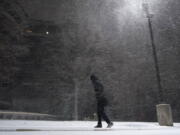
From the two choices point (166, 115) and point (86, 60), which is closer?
point (166, 115)

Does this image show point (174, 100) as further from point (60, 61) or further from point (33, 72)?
point (33, 72)

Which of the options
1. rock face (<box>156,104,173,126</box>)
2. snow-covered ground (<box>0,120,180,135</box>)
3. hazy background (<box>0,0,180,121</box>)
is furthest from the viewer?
hazy background (<box>0,0,180,121</box>)

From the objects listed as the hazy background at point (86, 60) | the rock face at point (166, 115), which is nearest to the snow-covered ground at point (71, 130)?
the rock face at point (166, 115)

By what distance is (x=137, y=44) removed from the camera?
587 inches

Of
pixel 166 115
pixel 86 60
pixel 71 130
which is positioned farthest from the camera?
pixel 86 60

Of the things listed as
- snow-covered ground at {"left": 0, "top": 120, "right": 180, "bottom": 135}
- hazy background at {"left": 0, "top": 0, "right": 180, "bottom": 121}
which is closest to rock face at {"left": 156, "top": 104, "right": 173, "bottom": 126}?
snow-covered ground at {"left": 0, "top": 120, "right": 180, "bottom": 135}

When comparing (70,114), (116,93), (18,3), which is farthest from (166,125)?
(18,3)

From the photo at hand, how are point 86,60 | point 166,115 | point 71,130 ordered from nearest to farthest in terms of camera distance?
point 71,130, point 166,115, point 86,60

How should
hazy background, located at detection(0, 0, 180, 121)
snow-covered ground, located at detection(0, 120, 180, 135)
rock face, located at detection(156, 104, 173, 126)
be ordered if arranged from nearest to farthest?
snow-covered ground, located at detection(0, 120, 180, 135) → rock face, located at detection(156, 104, 173, 126) → hazy background, located at detection(0, 0, 180, 121)

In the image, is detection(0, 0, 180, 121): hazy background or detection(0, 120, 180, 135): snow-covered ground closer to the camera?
detection(0, 120, 180, 135): snow-covered ground

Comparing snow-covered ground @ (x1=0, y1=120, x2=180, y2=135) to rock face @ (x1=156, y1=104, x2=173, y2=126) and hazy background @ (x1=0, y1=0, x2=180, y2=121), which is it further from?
hazy background @ (x1=0, y1=0, x2=180, y2=121)

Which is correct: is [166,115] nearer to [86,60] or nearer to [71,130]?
[71,130]

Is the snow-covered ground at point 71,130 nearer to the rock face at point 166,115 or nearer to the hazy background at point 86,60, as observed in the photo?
the rock face at point 166,115

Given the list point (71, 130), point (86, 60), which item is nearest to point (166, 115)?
A: point (71, 130)
